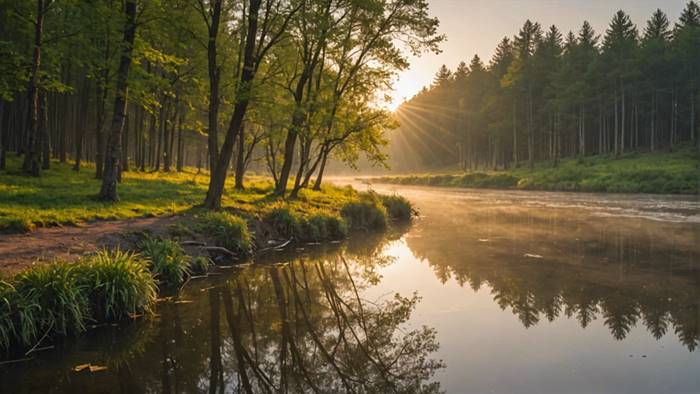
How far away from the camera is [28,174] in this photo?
65.7 ft

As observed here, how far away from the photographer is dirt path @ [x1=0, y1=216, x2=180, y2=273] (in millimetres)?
8711

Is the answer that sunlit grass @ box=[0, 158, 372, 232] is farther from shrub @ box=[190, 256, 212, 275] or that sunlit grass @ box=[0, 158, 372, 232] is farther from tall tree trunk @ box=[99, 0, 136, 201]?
shrub @ box=[190, 256, 212, 275]

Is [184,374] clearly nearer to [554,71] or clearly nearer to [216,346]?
[216,346]

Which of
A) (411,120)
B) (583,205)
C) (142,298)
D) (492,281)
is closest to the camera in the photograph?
(142,298)

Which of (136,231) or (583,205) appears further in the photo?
(583,205)

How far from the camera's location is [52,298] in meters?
7.12

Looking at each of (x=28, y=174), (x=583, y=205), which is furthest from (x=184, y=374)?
(x=583, y=205)

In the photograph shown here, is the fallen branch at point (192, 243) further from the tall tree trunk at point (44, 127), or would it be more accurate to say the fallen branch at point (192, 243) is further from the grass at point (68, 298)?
the tall tree trunk at point (44, 127)

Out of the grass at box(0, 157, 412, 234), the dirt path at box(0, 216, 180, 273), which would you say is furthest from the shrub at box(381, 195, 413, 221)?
the dirt path at box(0, 216, 180, 273)

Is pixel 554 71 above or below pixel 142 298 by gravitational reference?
above

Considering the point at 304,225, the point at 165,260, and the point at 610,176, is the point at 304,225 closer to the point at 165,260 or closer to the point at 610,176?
the point at 165,260

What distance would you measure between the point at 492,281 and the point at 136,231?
9.69m

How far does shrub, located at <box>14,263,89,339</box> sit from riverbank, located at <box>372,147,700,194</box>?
145 feet

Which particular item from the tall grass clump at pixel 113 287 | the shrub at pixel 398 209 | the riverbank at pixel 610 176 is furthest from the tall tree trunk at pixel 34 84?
the riverbank at pixel 610 176
